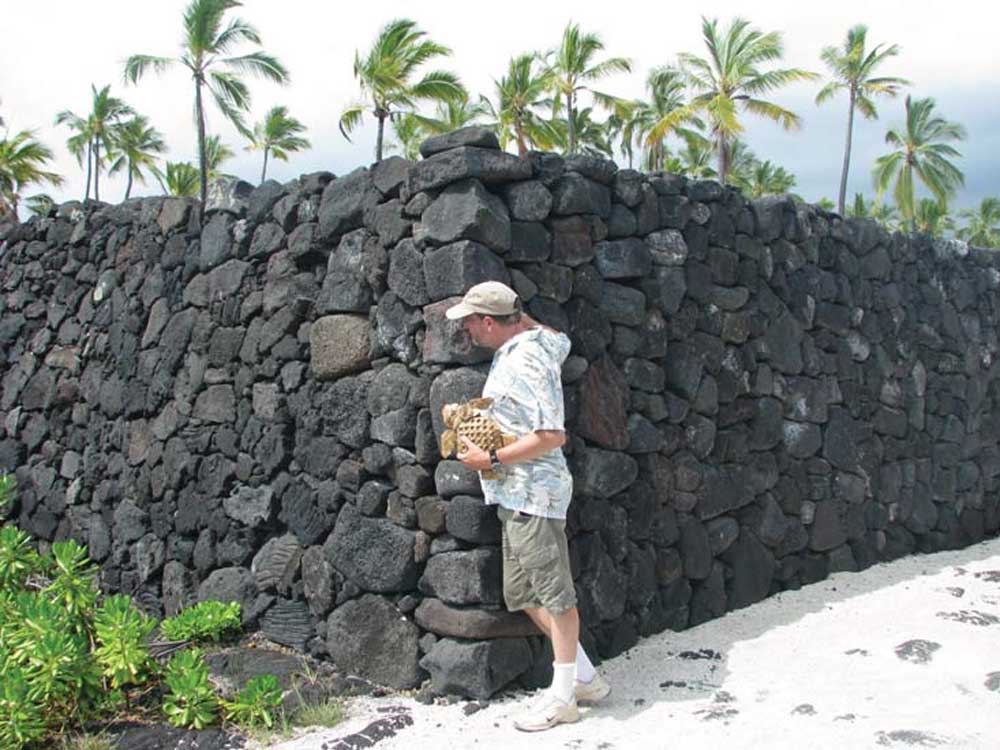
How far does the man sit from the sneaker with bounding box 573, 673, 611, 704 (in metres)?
0.14

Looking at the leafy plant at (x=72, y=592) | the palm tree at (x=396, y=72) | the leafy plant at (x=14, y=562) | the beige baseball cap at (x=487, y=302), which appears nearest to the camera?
the beige baseball cap at (x=487, y=302)

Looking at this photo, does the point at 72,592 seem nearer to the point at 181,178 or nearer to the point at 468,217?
the point at 468,217

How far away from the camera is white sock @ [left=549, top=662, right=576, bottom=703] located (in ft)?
12.9

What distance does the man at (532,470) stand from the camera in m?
3.92

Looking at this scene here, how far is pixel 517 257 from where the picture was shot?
15.2 feet

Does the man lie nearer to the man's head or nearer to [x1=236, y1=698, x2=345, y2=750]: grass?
the man's head

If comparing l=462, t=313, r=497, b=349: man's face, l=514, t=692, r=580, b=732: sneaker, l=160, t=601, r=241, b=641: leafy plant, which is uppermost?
l=462, t=313, r=497, b=349: man's face

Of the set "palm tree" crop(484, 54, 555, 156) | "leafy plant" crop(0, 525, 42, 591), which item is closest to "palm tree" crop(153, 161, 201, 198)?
"palm tree" crop(484, 54, 555, 156)

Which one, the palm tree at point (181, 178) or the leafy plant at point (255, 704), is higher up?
the palm tree at point (181, 178)

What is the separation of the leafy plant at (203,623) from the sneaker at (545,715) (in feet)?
6.96

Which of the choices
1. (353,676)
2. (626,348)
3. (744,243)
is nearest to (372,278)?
(626,348)

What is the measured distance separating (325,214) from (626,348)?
1766 millimetres

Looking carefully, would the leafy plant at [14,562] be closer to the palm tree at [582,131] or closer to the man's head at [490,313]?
the man's head at [490,313]

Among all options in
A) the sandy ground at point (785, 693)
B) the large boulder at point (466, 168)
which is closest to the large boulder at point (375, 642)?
the sandy ground at point (785, 693)
